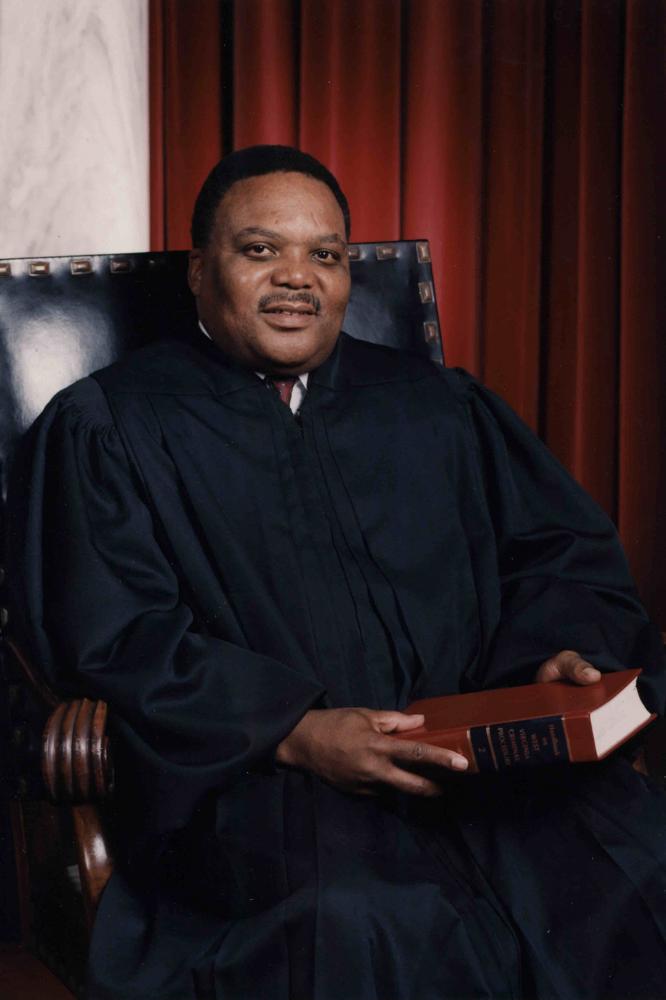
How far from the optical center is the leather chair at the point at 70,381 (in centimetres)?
144

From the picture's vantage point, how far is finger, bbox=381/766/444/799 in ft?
4.69

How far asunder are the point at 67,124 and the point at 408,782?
65.6 inches

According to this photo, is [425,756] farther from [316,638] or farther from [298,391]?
[298,391]

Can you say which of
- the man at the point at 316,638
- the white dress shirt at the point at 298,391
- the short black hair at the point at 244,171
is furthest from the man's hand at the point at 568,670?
the short black hair at the point at 244,171

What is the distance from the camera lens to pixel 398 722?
143 cm

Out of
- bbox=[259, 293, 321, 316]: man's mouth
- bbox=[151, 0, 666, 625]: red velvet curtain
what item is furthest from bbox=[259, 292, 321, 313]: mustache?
bbox=[151, 0, 666, 625]: red velvet curtain

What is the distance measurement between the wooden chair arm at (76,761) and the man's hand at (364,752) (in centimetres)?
26

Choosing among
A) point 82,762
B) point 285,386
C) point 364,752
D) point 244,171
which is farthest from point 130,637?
point 244,171

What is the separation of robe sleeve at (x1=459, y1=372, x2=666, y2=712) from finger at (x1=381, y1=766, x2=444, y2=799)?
32 cm

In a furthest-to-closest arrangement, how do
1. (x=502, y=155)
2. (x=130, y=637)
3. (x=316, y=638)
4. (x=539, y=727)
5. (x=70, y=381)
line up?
1. (x=502, y=155)
2. (x=70, y=381)
3. (x=316, y=638)
4. (x=130, y=637)
5. (x=539, y=727)

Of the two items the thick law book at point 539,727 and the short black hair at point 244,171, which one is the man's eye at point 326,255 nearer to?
the short black hair at point 244,171

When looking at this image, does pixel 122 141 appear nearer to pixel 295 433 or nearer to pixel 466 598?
pixel 295 433

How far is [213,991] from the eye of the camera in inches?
51.7

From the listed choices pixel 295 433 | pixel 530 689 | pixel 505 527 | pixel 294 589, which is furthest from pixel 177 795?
pixel 505 527
